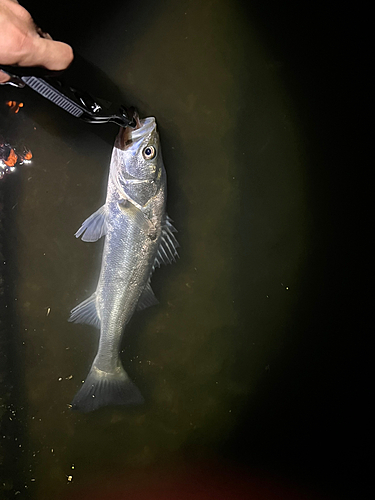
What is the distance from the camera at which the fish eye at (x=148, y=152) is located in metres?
1.87

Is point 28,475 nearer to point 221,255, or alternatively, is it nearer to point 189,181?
point 221,255

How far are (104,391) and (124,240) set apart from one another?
1120 millimetres

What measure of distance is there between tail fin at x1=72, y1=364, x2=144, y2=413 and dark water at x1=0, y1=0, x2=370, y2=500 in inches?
7.3

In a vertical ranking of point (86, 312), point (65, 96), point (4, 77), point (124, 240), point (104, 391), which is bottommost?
point (104, 391)

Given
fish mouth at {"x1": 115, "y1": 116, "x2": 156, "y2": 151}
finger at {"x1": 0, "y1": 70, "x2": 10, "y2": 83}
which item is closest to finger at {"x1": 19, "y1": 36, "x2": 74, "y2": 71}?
finger at {"x1": 0, "y1": 70, "x2": 10, "y2": 83}

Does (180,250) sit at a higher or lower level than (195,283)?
higher

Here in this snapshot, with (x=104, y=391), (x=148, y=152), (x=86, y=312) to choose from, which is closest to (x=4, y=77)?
(x=148, y=152)

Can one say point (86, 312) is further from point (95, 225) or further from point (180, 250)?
point (180, 250)

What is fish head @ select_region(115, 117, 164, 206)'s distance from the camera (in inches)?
73.8

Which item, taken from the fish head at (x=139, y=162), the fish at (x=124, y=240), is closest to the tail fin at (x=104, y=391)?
the fish at (x=124, y=240)

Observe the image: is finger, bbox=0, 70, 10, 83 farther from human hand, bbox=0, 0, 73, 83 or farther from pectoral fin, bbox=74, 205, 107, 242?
pectoral fin, bbox=74, 205, 107, 242

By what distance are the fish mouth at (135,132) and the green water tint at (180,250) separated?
34 cm

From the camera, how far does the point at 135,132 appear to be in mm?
1891

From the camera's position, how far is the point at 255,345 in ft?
8.61
